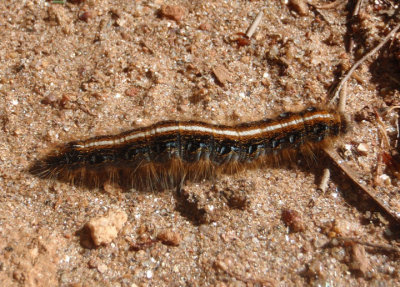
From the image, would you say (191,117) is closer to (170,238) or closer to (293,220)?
(170,238)

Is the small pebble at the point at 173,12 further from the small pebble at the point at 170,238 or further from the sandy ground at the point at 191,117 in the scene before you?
the small pebble at the point at 170,238

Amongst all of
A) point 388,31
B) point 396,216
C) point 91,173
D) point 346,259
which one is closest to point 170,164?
point 91,173

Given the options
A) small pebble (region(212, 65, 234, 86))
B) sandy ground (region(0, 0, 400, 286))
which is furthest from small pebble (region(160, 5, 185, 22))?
small pebble (region(212, 65, 234, 86))

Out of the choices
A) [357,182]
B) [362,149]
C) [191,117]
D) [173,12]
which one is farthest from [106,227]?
[362,149]

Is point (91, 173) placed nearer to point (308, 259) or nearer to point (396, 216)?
point (308, 259)

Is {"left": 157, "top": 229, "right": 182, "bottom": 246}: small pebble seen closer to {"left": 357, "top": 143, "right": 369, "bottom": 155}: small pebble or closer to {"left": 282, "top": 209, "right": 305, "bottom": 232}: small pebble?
{"left": 282, "top": 209, "right": 305, "bottom": 232}: small pebble

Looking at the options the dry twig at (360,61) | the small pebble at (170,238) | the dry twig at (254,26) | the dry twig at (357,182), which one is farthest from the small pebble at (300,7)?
the small pebble at (170,238)
